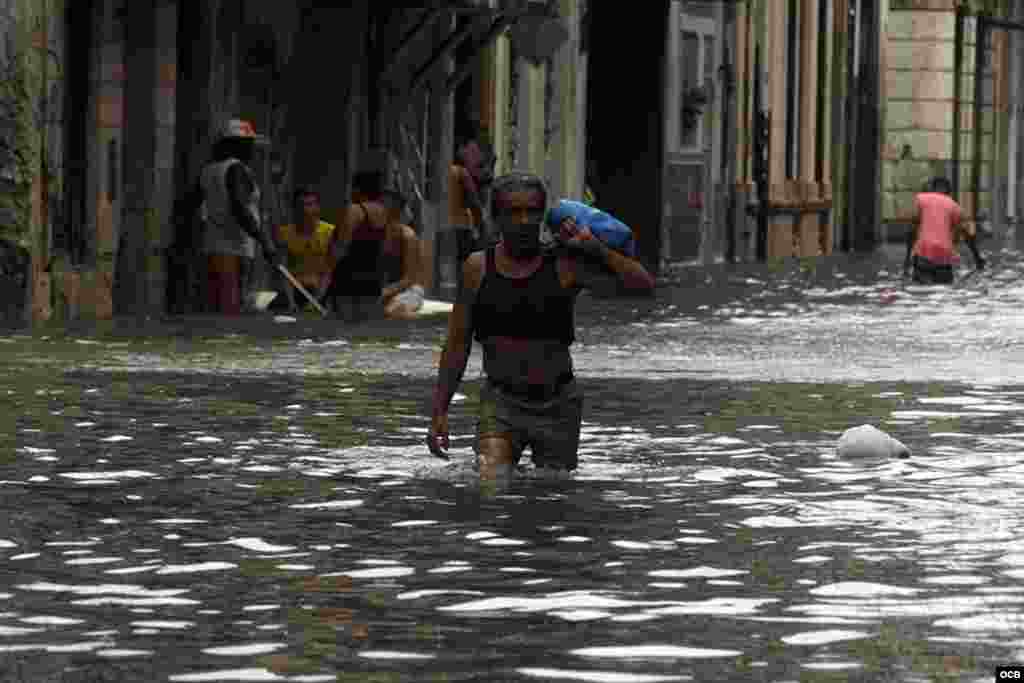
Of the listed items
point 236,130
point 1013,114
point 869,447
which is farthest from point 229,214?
point 1013,114

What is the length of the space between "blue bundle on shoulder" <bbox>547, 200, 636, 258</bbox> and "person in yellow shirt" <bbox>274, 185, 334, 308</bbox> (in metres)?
15.1

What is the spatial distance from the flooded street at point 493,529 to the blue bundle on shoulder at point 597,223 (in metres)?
0.85

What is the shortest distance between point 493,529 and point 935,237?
26.8 m

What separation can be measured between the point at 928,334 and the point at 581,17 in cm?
1401

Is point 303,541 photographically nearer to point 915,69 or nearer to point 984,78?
point 915,69

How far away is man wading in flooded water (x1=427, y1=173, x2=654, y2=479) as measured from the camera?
11812 mm

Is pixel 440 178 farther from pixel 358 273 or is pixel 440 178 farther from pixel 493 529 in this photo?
pixel 493 529

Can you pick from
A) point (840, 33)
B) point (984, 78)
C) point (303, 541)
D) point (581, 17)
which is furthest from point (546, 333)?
point (984, 78)

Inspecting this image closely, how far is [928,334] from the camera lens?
24.5m

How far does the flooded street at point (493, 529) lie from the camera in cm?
745

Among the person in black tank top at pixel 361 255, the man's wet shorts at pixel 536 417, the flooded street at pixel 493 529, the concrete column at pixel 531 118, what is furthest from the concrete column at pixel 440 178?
the man's wet shorts at pixel 536 417

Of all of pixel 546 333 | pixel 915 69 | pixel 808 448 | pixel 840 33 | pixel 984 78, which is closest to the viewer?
pixel 546 333

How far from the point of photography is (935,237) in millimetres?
36375

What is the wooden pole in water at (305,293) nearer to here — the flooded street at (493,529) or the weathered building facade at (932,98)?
the flooded street at (493,529)
